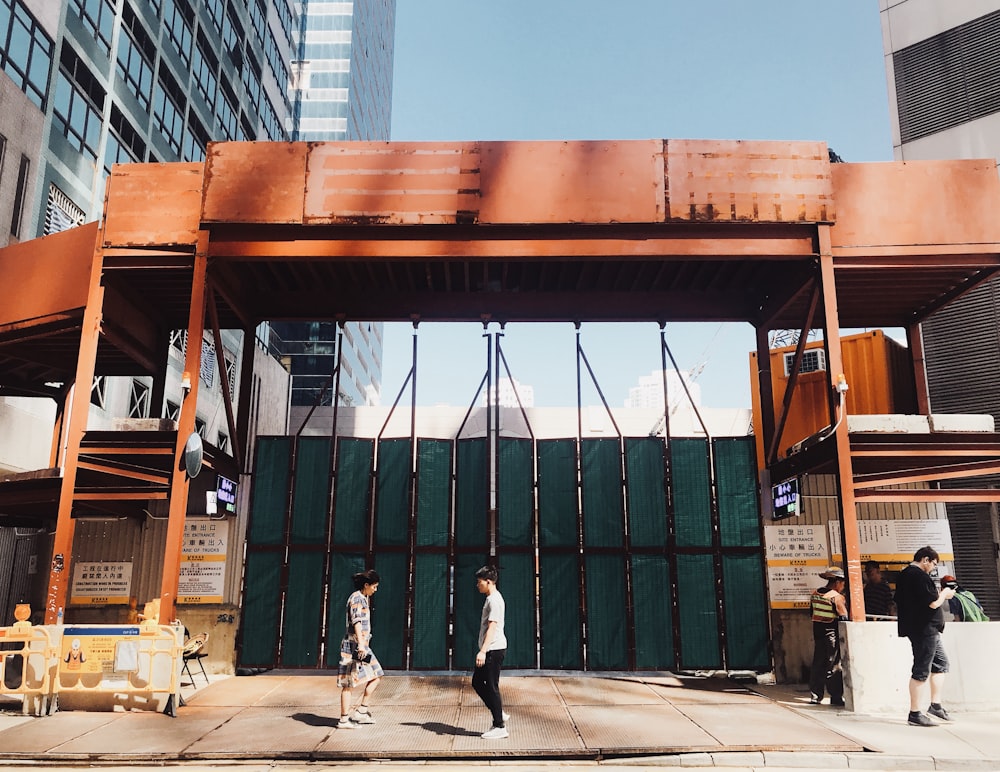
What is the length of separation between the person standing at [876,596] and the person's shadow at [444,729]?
774 cm

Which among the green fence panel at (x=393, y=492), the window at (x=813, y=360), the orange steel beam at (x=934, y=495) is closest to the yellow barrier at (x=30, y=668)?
the green fence panel at (x=393, y=492)

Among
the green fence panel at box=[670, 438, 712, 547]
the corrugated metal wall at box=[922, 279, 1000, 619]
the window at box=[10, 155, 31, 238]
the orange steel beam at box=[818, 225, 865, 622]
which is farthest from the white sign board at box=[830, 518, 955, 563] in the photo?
the window at box=[10, 155, 31, 238]

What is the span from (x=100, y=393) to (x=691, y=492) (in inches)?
890

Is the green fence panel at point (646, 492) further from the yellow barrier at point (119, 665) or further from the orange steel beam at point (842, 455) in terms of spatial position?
the yellow barrier at point (119, 665)

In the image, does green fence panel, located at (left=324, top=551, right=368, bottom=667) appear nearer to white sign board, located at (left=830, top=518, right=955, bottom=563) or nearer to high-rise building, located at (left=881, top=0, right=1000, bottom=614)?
white sign board, located at (left=830, top=518, right=955, bottom=563)

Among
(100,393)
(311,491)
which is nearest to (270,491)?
(311,491)

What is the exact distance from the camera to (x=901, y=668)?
444 inches

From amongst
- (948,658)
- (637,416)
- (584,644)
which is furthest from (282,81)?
(948,658)

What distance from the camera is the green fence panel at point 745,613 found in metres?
15.5

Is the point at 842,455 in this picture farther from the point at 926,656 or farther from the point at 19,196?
the point at 19,196

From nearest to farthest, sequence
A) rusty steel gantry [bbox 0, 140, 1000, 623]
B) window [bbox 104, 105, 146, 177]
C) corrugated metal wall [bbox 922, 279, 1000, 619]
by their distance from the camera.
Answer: rusty steel gantry [bbox 0, 140, 1000, 623], corrugated metal wall [bbox 922, 279, 1000, 619], window [bbox 104, 105, 146, 177]

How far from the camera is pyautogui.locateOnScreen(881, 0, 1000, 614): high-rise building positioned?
21672 mm

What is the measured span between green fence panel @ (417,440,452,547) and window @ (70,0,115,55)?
24545 millimetres

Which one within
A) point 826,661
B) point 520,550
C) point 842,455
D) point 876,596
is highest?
point 842,455
